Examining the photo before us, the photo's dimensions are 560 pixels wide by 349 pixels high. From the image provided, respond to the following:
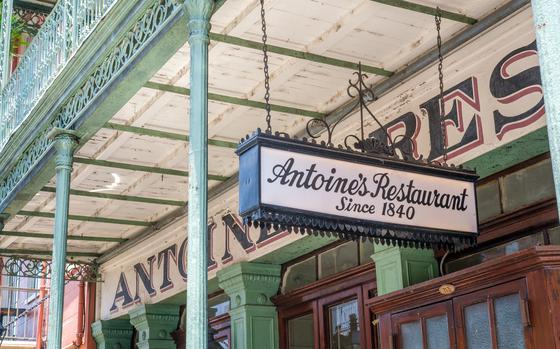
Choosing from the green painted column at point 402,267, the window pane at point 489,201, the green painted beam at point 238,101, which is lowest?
the green painted column at point 402,267

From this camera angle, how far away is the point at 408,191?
5.69 metres

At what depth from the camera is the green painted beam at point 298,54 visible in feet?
22.3

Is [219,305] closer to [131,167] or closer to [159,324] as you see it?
[159,324]

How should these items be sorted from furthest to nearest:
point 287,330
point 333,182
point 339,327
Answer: point 287,330
point 339,327
point 333,182

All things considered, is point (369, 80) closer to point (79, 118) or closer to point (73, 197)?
point (79, 118)

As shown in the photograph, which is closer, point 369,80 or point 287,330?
point 369,80

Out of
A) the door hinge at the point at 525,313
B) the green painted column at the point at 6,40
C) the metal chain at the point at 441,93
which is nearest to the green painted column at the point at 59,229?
the green painted column at the point at 6,40

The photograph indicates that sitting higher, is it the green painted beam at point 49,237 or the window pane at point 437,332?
the green painted beam at point 49,237

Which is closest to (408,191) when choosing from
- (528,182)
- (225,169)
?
(528,182)

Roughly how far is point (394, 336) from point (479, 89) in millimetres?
1922

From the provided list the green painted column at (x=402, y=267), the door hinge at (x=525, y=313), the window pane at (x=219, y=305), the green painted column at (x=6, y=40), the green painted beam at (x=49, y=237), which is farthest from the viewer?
the green painted beam at (x=49, y=237)

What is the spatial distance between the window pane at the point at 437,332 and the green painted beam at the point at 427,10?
2.17 meters

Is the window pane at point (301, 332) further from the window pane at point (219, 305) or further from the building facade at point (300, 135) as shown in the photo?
the window pane at point (219, 305)

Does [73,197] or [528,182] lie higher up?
[73,197]
